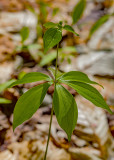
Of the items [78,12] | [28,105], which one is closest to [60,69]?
[78,12]

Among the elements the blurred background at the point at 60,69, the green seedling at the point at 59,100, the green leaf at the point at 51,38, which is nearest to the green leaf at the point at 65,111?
the green seedling at the point at 59,100

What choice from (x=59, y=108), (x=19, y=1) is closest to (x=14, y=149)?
(x=59, y=108)

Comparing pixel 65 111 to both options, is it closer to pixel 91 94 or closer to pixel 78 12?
pixel 91 94

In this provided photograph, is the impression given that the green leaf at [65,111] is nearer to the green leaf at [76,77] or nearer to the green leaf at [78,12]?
the green leaf at [76,77]

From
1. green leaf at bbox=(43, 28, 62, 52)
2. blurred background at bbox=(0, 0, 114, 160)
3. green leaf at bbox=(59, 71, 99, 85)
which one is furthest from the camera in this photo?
blurred background at bbox=(0, 0, 114, 160)

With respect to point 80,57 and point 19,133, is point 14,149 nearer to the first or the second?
point 19,133

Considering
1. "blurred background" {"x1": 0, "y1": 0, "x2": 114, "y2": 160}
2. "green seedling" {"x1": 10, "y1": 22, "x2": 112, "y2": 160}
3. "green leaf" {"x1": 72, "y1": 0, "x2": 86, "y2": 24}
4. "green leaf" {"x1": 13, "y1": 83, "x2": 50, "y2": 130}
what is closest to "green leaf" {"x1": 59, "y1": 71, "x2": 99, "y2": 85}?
"green seedling" {"x1": 10, "y1": 22, "x2": 112, "y2": 160}

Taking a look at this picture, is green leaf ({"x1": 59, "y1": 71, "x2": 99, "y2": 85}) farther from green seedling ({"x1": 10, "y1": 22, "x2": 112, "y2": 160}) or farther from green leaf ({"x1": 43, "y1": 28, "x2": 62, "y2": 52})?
green leaf ({"x1": 43, "y1": 28, "x2": 62, "y2": 52})
